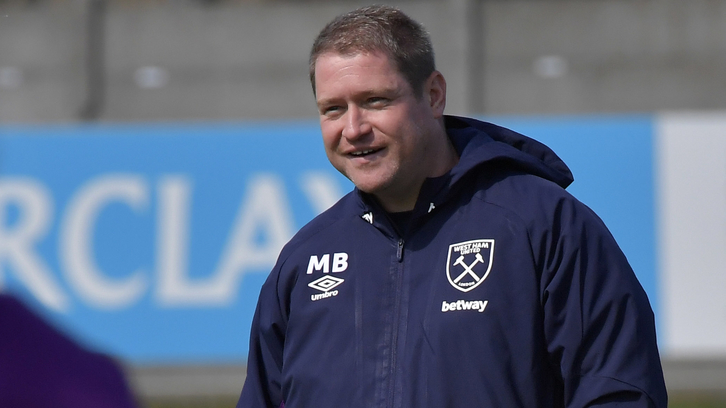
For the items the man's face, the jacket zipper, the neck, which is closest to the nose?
the man's face

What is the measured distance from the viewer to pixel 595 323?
211cm

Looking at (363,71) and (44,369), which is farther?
(363,71)

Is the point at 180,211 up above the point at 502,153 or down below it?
above

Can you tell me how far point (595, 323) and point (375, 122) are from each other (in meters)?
0.69

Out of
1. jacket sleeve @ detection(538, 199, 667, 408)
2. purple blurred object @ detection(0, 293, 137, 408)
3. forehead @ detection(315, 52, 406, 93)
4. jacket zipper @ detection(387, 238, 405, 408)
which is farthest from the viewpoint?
forehead @ detection(315, 52, 406, 93)

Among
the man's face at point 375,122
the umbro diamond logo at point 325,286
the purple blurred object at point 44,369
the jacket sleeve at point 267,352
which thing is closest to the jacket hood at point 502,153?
the man's face at point 375,122

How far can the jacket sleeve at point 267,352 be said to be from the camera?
2482 mm

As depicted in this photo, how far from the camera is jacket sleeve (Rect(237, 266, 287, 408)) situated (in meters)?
2.48

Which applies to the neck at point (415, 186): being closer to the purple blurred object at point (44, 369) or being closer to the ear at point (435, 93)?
the ear at point (435, 93)

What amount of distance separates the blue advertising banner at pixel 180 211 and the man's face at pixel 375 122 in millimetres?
5798

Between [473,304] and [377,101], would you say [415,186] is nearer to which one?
[377,101]

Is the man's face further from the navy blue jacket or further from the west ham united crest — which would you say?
the west ham united crest

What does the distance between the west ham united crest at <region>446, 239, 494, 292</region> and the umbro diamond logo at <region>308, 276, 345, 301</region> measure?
0.28 m

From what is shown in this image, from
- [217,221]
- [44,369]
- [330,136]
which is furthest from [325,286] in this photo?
[217,221]
